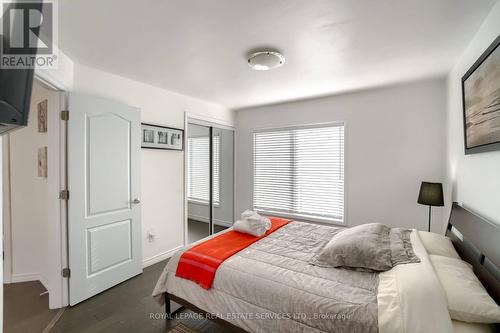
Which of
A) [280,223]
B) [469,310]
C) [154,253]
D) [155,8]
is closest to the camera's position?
[469,310]

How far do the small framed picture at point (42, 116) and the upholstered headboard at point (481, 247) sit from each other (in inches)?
159

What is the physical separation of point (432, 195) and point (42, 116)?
4531 mm

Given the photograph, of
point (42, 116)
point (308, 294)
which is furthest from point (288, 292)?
point (42, 116)

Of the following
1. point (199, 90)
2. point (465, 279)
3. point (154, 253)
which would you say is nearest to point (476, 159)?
point (465, 279)

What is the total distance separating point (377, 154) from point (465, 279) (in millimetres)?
2218

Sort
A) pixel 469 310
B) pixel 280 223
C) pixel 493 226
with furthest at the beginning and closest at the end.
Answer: pixel 280 223 < pixel 493 226 < pixel 469 310

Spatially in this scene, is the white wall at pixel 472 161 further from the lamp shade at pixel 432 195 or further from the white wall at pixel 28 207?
the white wall at pixel 28 207

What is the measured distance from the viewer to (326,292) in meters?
1.47

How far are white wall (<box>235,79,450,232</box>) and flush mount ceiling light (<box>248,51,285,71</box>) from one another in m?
1.70

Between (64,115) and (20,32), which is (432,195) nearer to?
(20,32)

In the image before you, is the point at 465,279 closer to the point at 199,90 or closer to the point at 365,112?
the point at 365,112

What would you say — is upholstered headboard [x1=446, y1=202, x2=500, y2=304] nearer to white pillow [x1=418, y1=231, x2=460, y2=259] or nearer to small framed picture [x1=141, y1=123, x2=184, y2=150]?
white pillow [x1=418, y1=231, x2=460, y2=259]

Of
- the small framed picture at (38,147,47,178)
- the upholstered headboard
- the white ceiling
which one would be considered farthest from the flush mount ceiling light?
the small framed picture at (38,147,47,178)

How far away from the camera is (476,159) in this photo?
6.09 ft
